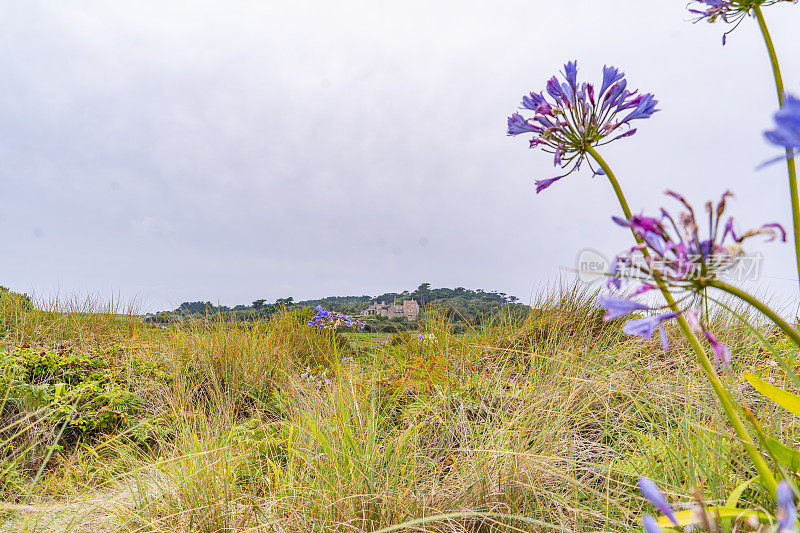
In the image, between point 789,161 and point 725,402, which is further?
point 789,161

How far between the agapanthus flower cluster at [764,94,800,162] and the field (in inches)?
36.7

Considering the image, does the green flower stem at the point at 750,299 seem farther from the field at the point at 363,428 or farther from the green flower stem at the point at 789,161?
the field at the point at 363,428

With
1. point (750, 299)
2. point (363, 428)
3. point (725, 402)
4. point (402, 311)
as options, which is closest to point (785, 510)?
point (750, 299)

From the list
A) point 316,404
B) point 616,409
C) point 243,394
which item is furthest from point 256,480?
point 616,409

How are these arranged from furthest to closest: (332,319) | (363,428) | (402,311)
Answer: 1. (402,311)
2. (332,319)
3. (363,428)

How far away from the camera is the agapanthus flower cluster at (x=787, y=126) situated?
0.59 meters

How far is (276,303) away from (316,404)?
4.57 m

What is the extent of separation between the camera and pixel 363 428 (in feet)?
8.33

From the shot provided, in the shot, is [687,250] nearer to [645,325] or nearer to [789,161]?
[645,325]

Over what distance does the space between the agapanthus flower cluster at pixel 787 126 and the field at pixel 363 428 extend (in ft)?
3.06

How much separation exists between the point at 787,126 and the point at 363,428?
236cm

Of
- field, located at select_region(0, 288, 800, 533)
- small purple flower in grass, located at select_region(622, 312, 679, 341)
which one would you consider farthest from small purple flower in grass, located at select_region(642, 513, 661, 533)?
field, located at select_region(0, 288, 800, 533)

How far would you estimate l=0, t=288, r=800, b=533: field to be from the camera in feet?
6.28

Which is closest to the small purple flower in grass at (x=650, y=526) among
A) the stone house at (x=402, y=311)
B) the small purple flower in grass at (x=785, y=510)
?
the small purple flower in grass at (x=785, y=510)
